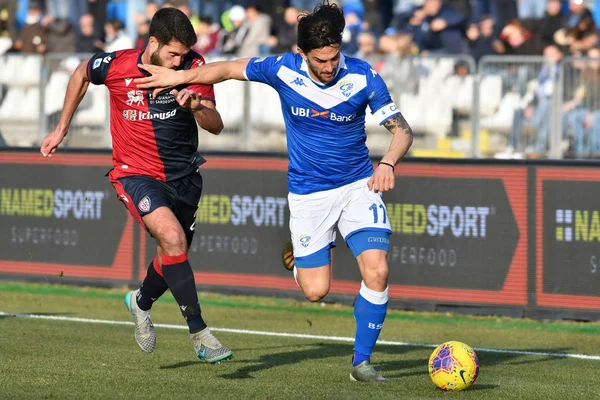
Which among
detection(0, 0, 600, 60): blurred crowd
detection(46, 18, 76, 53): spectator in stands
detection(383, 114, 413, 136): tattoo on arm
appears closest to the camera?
detection(383, 114, 413, 136): tattoo on arm

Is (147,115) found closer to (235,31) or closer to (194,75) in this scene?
(194,75)

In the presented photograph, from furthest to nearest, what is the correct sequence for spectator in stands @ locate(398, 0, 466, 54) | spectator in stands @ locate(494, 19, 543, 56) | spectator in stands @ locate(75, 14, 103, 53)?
1. spectator in stands @ locate(75, 14, 103, 53)
2. spectator in stands @ locate(398, 0, 466, 54)
3. spectator in stands @ locate(494, 19, 543, 56)

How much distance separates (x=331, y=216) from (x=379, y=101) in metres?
0.96

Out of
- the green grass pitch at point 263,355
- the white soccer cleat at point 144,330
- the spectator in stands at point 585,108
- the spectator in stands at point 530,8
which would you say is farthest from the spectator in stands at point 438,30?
the white soccer cleat at point 144,330

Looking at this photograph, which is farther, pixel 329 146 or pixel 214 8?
pixel 214 8

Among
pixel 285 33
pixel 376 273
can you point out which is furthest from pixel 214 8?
pixel 376 273

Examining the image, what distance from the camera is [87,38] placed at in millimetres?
20141

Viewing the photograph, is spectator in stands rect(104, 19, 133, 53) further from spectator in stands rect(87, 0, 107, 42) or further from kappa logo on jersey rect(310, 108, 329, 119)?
kappa logo on jersey rect(310, 108, 329, 119)

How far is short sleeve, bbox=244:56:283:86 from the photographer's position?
8375 millimetres

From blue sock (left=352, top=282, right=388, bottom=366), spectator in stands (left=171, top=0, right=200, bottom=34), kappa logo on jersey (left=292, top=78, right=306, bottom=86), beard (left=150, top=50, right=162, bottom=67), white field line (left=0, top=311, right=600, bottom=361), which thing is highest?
spectator in stands (left=171, top=0, right=200, bottom=34)

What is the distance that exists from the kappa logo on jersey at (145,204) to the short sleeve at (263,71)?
1152 mm

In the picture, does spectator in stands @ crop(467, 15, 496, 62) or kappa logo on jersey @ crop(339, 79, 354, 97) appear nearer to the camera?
kappa logo on jersey @ crop(339, 79, 354, 97)

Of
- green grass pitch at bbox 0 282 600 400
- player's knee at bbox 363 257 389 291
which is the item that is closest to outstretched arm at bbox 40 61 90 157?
green grass pitch at bbox 0 282 600 400

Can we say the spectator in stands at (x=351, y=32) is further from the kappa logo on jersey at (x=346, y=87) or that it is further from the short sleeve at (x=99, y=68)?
the kappa logo on jersey at (x=346, y=87)
